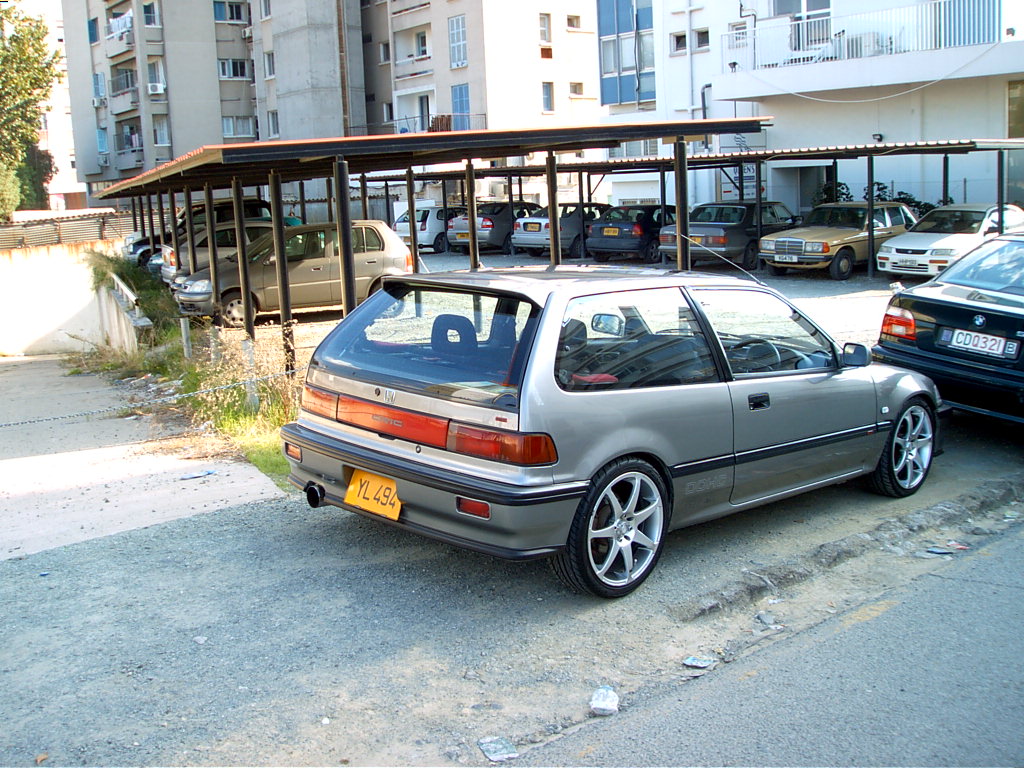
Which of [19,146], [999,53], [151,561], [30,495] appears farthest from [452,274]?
[19,146]

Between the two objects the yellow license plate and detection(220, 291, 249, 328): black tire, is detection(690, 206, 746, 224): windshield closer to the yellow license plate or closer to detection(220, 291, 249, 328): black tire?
detection(220, 291, 249, 328): black tire

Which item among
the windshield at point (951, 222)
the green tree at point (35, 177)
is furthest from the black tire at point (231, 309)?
the green tree at point (35, 177)

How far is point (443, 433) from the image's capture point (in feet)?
16.8

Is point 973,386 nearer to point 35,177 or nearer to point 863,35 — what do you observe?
point 863,35

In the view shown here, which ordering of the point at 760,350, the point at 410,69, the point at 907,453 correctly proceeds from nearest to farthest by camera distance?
1. the point at 760,350
2. the point at 907,453
3. the point at 410,69

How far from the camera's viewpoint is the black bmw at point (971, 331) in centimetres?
764

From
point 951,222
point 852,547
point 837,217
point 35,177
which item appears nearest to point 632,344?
point 852,547

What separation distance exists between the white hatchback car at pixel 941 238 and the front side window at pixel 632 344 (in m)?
16.5

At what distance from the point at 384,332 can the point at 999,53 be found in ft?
83.6

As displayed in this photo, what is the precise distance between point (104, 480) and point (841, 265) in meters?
18.0

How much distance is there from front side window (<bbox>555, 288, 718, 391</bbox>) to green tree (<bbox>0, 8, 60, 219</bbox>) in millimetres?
55011

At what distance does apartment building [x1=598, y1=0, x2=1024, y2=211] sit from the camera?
27.3 metres

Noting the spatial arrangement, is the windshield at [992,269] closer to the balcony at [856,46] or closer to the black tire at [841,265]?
the black tire at [841,265]

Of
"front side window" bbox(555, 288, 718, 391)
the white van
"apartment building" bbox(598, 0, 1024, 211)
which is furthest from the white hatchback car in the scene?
the white van
